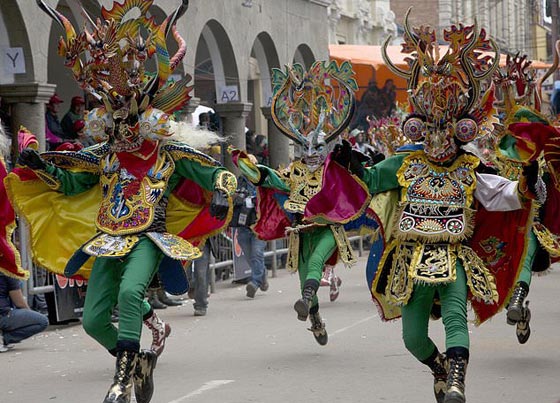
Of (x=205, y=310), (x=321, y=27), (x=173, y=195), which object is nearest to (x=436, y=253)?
(x=173, y=195)

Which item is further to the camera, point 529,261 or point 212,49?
point 212,49

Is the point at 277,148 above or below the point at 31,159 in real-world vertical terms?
below

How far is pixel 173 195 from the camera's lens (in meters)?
8.84

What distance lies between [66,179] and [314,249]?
3.35 metres

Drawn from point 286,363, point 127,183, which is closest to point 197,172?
point 127,183

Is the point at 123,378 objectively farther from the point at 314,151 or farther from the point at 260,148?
the point at 260,148

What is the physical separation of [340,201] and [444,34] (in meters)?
1.27

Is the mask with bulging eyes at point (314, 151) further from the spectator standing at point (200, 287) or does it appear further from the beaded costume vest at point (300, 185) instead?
Answer: the spectator standing at point (200, 287)

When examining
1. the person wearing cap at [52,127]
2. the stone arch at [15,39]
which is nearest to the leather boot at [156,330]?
the person wearing cap at [52,127]

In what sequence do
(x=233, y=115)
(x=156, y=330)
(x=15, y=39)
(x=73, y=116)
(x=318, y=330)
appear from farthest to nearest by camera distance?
(x=233, y=115) < (x=73, y=116) < (x=15, y=39) < (x=318, y=330) < (x=156, y=330)

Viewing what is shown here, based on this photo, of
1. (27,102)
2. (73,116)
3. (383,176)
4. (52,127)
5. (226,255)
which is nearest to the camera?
(383,176)

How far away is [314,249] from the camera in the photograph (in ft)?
37.7

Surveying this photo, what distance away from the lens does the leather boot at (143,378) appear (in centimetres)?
780

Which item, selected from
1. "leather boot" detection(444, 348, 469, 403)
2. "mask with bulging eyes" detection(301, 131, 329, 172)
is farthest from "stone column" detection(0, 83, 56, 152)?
"leather boot" detection(444, 348, 469, 403)
